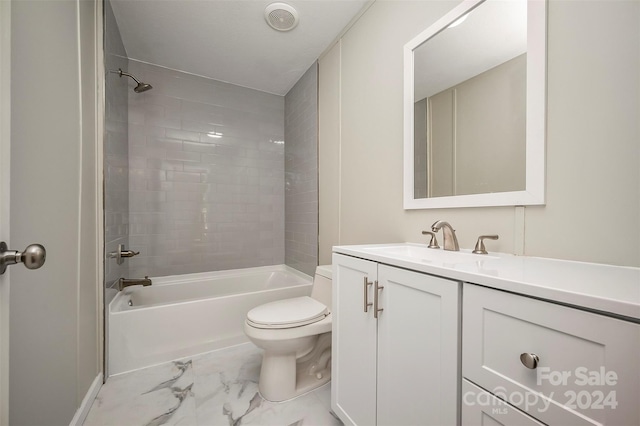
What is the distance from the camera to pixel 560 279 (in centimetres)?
61

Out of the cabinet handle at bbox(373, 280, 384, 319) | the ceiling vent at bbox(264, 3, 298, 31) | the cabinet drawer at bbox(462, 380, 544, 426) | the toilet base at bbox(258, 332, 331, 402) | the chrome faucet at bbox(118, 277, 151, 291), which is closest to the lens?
the cabinet drawer at bbox(462, 380, 544, 426)

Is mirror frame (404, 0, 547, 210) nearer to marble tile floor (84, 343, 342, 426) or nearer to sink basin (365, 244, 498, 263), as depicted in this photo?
sink basin (365, 244, 498, 263)

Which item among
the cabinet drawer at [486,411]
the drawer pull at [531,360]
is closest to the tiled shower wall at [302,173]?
the cabinet drawer at [486,411]

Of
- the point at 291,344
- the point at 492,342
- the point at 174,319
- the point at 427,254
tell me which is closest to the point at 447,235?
the point at 427,254

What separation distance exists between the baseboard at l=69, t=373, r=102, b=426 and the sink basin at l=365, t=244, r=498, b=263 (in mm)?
1532

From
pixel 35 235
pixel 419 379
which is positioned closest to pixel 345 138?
pixel 419 379

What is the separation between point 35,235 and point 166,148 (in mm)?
1774

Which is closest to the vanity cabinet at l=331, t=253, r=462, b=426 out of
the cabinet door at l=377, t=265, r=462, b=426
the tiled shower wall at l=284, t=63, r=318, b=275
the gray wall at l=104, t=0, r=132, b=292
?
the cabinet door at l=377, t=265, r=462, b=426

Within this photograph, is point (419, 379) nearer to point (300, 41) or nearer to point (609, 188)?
point (609, 188)

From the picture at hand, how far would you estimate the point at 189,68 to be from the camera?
2.49 meters

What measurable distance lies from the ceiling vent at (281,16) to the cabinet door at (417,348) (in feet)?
6.00

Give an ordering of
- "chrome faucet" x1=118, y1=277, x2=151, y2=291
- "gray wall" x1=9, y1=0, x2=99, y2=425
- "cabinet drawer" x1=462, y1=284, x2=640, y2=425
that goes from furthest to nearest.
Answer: "chrome faucet" x1=118, y1=277, x2=151, y2=291 < "gray wall" x1=9, y1=0, x2=99, y2=425 < "cabinet drawer" x1=462, y1=284, x2=640, y2=425

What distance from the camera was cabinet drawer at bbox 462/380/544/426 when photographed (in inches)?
22.5

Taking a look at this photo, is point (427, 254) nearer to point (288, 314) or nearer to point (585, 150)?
point (585, 150)
